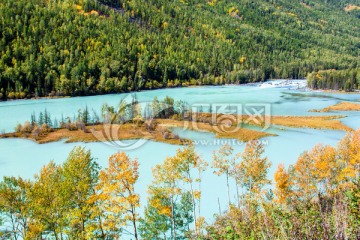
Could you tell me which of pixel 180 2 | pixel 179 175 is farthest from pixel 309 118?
pixel 180 2

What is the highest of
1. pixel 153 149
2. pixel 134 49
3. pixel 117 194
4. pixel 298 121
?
pixel 134 49

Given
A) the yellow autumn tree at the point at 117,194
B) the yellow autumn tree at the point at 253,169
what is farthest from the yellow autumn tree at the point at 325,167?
the yellow autumn tree at the point at 117,194

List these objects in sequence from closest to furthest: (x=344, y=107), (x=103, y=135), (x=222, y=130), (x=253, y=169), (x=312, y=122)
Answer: (x=253, y=169)
(x=103, y=135)
(x=222, y=130)
(x=312, y=122)
(x=344, y=107)

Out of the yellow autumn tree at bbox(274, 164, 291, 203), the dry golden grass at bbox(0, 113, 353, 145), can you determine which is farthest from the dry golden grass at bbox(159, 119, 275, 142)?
the yellow autumn tree at bbox(274, 164, 291, 203)

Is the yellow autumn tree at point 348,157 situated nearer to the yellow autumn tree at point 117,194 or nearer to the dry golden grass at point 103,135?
the yellow autumn tree at point 117,194

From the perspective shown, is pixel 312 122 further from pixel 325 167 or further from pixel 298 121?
pixel 325 167

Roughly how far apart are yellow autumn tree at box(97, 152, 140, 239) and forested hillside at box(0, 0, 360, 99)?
61354 millimetres

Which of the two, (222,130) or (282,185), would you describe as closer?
(282,185)

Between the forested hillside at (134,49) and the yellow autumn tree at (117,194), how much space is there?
61354mm

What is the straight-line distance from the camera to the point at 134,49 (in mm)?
110312

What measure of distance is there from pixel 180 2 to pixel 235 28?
32149 mm

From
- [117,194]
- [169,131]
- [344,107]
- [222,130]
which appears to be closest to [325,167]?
[117,194]

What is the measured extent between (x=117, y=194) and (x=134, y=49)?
3931 inches

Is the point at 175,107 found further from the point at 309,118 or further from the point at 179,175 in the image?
the point at 179,175
